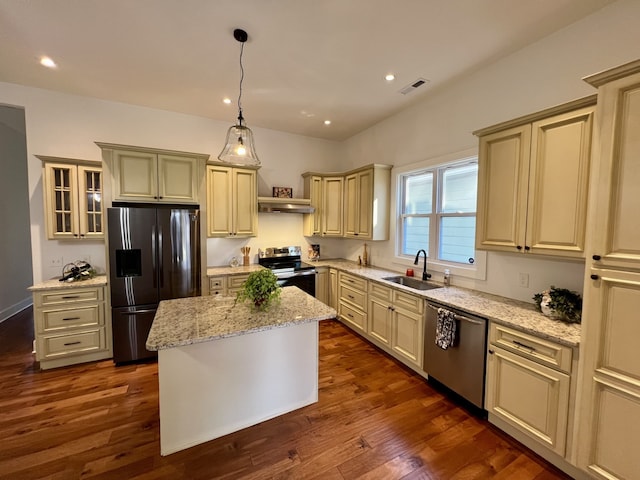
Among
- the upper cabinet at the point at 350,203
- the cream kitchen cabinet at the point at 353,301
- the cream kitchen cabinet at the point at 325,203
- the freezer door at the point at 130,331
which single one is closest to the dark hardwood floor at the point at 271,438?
the freezer door at the point at 130,331

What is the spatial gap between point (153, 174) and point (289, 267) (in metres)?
2.18

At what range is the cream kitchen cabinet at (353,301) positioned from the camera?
3652 millimetres

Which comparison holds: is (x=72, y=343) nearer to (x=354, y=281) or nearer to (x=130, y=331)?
(x=130, y=331)

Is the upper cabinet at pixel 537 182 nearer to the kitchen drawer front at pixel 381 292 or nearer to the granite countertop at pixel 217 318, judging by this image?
the kitchen drawer front at pixel 381 292

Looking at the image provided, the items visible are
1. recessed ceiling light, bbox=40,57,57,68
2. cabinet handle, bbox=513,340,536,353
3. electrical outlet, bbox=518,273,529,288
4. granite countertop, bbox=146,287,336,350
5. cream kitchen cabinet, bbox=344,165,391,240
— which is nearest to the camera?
granite countertop, bbox=146,287,336,350

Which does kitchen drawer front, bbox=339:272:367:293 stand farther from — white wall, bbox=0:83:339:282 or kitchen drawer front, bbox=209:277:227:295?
kitchen drawer front, bbox=209:277:227:295

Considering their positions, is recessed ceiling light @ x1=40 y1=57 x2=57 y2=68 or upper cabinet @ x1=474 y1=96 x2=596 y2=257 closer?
upper cabinet @ x1=474 y1=96 x2=596 y2=257

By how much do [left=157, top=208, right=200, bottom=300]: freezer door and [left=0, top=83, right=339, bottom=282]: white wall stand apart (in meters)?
0.88

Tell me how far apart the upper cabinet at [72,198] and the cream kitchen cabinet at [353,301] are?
10.5 feet

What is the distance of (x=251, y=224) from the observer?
4.02 m

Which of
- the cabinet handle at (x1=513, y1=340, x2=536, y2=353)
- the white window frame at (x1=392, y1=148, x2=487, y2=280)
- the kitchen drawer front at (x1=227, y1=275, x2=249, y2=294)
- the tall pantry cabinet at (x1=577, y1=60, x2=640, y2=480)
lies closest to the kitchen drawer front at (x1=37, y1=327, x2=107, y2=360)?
the kitchen drawer front at (x1=227, y1=275, x2=249, y2=294)

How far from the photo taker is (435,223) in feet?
11.1

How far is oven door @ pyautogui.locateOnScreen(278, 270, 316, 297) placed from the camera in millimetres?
3999

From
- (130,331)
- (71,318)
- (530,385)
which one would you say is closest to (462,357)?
(530,385)
